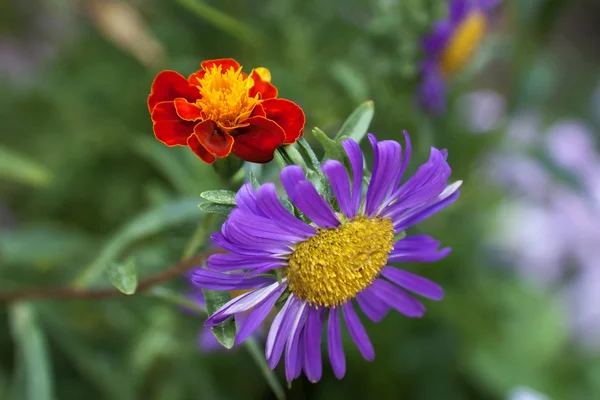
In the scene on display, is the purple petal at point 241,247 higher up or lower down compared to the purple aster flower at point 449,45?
lower down

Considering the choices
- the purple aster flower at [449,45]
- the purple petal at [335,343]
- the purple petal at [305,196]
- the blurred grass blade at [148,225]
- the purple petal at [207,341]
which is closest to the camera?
the purple petal at [305,196]

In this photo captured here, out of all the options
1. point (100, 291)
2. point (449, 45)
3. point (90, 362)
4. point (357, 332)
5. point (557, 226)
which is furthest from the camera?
point (557, 226)

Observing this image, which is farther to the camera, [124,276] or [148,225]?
[148,225]

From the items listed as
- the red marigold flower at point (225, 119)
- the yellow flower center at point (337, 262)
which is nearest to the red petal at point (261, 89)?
the red marigold flower at point (225, 119)

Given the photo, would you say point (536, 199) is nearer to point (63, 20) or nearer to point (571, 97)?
point (571, 97)

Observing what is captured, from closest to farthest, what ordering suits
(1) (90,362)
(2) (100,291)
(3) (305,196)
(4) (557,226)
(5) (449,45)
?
1. (3) (305,196)
2. (2) (100,291)
3. (5) (449,45)
4. (1) (90,362)
5. (4) (557,226)

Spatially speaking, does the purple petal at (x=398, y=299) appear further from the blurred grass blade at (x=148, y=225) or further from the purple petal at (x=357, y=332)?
the blurred grass blade at (x=148, y=225)

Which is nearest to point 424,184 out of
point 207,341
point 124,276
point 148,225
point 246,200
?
point 246,200

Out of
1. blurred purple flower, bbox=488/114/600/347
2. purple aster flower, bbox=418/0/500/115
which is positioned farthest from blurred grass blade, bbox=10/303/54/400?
blurred purple flower, bbox=488/114/600/347

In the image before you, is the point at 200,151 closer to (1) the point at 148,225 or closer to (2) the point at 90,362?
(1) the point at 148,225
